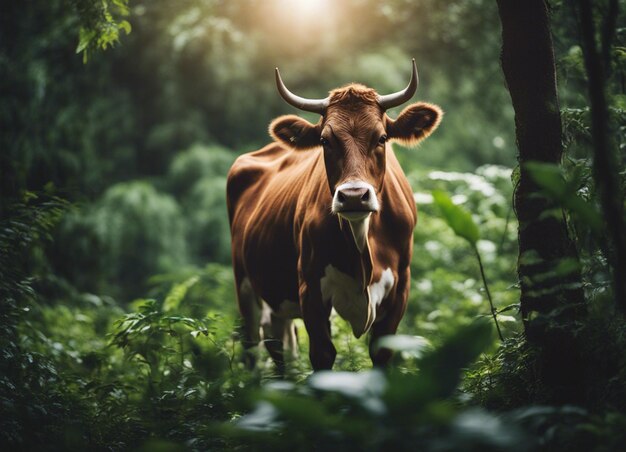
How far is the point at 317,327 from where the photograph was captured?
4.37 meters

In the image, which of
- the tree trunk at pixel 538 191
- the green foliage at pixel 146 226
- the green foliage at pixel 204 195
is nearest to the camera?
the tree trunk at pixel 538 191

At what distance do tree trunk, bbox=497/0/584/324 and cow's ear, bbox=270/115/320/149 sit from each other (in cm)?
168

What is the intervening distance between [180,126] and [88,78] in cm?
309

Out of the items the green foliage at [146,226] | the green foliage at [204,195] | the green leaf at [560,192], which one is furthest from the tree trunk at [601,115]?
the green foliage at [204,195]

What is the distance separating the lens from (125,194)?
11602 millimetres

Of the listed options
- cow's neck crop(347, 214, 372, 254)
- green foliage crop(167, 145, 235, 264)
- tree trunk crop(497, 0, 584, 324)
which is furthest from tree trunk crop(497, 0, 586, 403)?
green foliage crop(167, 145, 235, 264)

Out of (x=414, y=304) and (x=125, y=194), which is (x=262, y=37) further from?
(x=414, y=304)

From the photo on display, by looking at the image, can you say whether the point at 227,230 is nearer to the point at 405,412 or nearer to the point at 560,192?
the point at 560,192

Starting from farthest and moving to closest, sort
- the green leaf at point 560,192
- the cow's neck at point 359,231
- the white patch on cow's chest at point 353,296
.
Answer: the white patch on cow's chest at point 353,296 → the cow's neck at point 359,231 → the green leaf at point 560,192

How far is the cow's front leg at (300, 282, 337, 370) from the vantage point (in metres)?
4.36

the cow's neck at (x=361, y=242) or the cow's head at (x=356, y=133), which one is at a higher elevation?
the cow's head at (x=356, y=133)

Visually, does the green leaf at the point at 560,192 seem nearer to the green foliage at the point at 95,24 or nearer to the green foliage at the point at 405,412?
the green foliage at the point at 405,412

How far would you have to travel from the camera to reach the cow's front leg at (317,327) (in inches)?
171

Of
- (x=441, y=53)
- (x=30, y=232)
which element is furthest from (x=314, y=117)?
(x=30, y=232)
